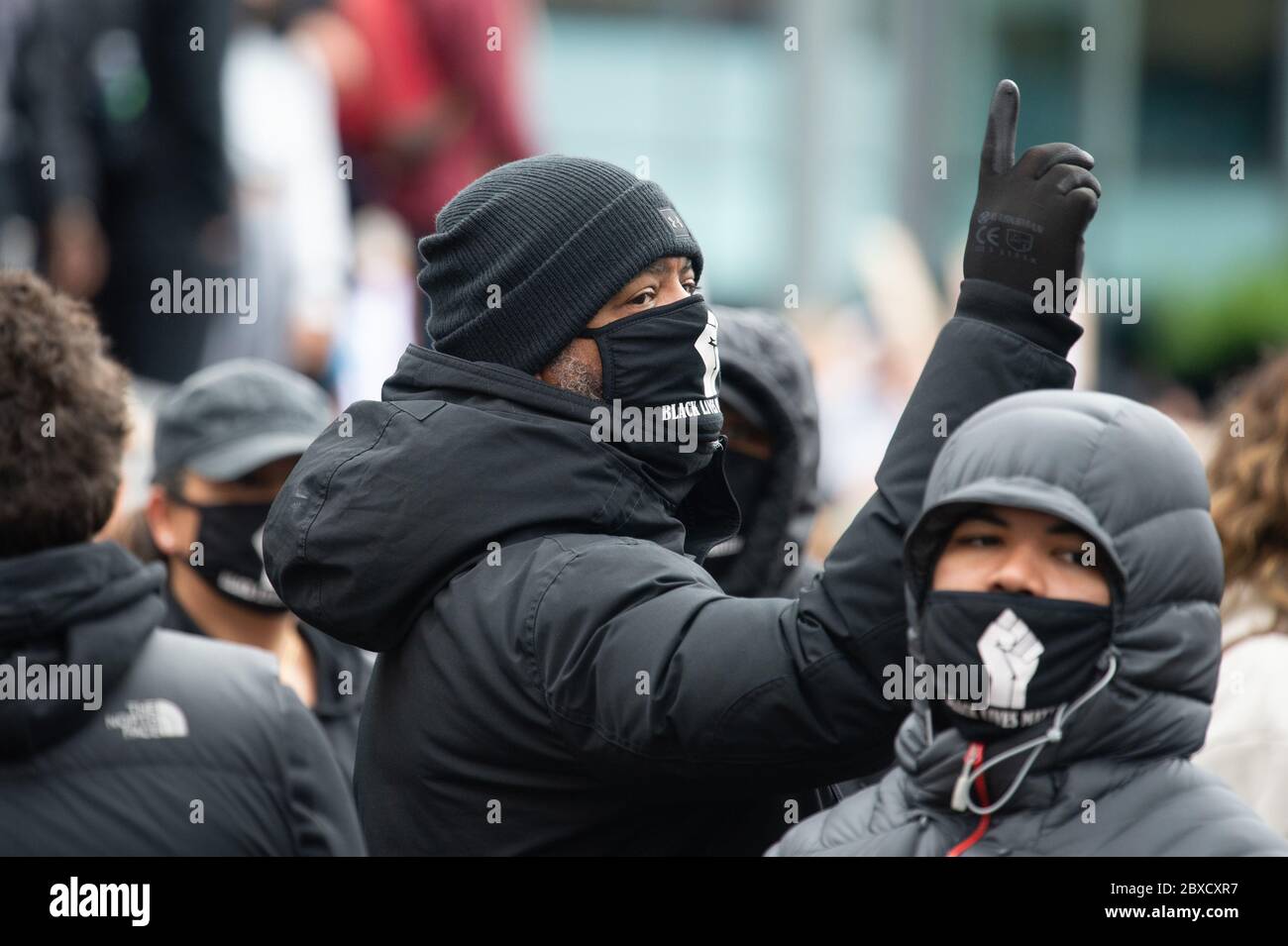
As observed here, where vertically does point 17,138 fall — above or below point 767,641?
above

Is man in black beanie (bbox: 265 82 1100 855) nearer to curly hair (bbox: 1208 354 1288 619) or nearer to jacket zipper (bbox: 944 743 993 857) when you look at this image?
jacket zipper (bbox: 944 743 993 857)

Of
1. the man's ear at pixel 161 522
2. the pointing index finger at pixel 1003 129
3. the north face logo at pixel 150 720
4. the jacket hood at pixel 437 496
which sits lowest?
the north face logo at pixel 150 720

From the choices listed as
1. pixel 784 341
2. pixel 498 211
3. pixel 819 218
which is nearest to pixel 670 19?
pixel 819 218

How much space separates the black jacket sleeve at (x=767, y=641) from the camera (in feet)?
7.99

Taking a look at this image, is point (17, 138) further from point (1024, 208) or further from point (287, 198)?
point (1024, 208)

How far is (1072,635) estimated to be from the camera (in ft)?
7.91

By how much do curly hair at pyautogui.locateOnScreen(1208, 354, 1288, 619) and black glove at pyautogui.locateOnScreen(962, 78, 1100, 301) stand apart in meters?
1.51

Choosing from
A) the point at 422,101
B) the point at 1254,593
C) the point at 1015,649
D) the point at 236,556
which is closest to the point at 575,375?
the point at 1015,649

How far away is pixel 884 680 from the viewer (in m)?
2.48

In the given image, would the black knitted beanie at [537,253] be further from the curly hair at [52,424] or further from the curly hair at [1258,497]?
the curly hair at [1258,497]

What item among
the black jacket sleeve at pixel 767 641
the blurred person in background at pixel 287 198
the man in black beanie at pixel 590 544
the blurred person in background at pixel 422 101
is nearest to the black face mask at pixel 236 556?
the man in black beanie at pixel 590 544

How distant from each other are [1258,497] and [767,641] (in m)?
1.78

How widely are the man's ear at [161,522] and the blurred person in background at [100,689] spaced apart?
1094 millimetres
